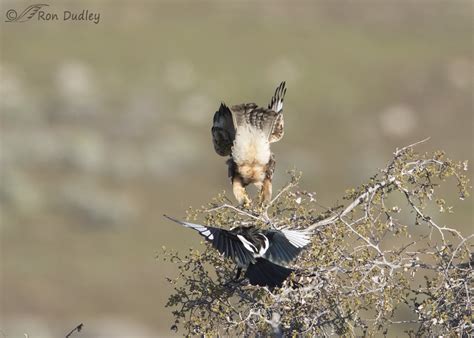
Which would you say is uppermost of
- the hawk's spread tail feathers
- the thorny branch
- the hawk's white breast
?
the hawk's spread tail feathers

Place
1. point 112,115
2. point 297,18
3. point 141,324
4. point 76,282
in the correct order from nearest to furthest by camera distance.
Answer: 1. point 141,324
2. point 76,282
3. point 112,115
4. point 297,18

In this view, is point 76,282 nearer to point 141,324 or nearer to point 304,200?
point 141,324

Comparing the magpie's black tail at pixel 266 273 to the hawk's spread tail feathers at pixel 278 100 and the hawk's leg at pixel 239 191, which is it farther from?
the hawk's spread tail feathers at pixel 278 100

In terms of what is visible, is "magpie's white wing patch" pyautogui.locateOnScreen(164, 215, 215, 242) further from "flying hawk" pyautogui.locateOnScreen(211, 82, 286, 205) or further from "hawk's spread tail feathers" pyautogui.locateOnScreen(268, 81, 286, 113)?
"hawk's spread tail feathers" pyautogui.locateOnScreen(268, 81, 286, 113)

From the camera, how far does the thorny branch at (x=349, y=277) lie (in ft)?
25.4

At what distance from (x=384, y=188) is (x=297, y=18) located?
5772cm

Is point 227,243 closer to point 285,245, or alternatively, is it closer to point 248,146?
point 285,245

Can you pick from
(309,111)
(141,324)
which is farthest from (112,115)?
(141,324)

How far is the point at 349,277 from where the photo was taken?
7.91 metres

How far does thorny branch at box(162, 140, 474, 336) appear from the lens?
774cm

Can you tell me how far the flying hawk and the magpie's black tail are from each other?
8.43 ft

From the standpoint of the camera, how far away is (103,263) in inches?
1259

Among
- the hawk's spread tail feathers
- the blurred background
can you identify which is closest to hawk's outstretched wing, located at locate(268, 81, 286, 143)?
the hawk's spread tail feathers
